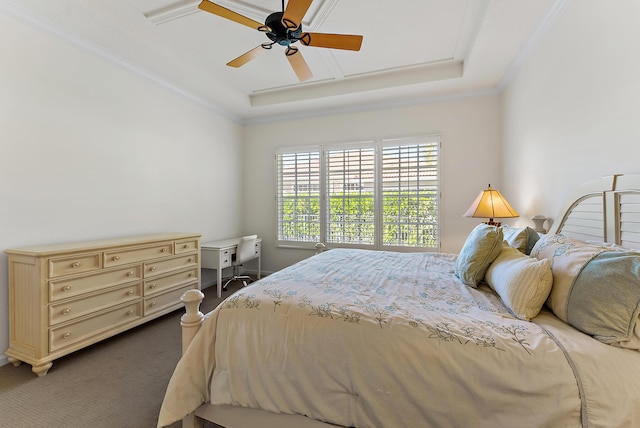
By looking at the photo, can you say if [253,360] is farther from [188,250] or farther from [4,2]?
[4,2]

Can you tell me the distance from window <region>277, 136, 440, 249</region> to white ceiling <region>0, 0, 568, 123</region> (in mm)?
725

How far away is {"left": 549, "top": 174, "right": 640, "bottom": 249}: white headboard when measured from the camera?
1.40m

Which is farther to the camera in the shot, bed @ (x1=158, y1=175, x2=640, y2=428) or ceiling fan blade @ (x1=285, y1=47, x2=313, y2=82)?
ceiling fan blade @ (x1=285, y1=47, x2=313, y2=82)

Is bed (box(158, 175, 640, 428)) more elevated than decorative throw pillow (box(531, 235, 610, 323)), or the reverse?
decorative throw pillow (box(531, 235, 610, 323))

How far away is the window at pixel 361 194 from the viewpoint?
3.74 metres

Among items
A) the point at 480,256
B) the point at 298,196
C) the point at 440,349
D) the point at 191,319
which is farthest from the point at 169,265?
the point at 480,256

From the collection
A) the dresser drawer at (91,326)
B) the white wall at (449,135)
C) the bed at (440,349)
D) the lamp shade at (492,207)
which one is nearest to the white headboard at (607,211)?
the bed at (440,349)

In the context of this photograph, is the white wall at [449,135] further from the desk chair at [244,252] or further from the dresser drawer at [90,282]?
the dresser drawer at [90,282]

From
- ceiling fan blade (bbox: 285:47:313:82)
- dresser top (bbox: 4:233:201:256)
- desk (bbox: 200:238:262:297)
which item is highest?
ceiling fan blade (bbox: 285:47:313:82)

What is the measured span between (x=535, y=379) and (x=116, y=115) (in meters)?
3.74

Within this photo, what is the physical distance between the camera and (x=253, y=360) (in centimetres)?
123

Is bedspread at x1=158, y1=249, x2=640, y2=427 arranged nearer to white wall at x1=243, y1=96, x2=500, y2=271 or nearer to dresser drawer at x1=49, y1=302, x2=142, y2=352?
dresser drawer at x1=49, y1=302, x2=142, y2=352

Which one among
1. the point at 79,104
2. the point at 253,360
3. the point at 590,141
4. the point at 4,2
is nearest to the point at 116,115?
the point at 79,104

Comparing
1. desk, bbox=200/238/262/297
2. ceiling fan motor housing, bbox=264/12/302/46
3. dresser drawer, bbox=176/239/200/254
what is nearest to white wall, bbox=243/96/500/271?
desk, bbox=200/238/262/297
